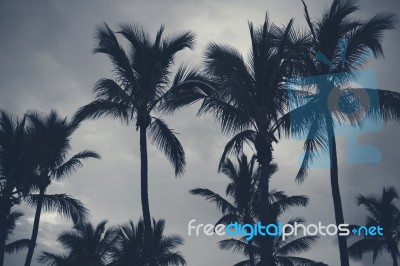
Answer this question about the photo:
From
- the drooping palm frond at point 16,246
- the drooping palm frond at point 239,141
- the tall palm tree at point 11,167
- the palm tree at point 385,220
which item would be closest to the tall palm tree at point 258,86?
the drooping palm frond at point 239,141

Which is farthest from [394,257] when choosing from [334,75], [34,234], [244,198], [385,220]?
[34,234]

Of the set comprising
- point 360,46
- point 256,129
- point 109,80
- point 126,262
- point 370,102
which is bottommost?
point 126,262

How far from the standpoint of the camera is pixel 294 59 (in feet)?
44.1

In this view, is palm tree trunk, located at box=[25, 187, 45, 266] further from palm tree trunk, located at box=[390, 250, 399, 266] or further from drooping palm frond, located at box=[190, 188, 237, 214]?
palm tree trunk, located at box=[390, 250, 399, 266]

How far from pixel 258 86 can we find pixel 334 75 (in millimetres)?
2789

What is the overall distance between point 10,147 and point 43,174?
4.08m

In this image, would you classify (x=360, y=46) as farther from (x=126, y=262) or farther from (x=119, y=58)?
(x=126, y=262)

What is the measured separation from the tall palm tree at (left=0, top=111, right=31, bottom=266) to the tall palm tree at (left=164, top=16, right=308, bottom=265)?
8.02 m

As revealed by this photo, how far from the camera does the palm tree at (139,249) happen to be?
24.4 m

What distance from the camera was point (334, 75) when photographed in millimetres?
13578

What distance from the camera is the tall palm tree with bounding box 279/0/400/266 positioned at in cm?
1304

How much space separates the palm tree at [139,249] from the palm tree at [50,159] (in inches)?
236

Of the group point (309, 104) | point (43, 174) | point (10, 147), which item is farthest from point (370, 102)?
point (43, 174)

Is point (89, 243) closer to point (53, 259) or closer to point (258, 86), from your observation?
point (53, 259)
